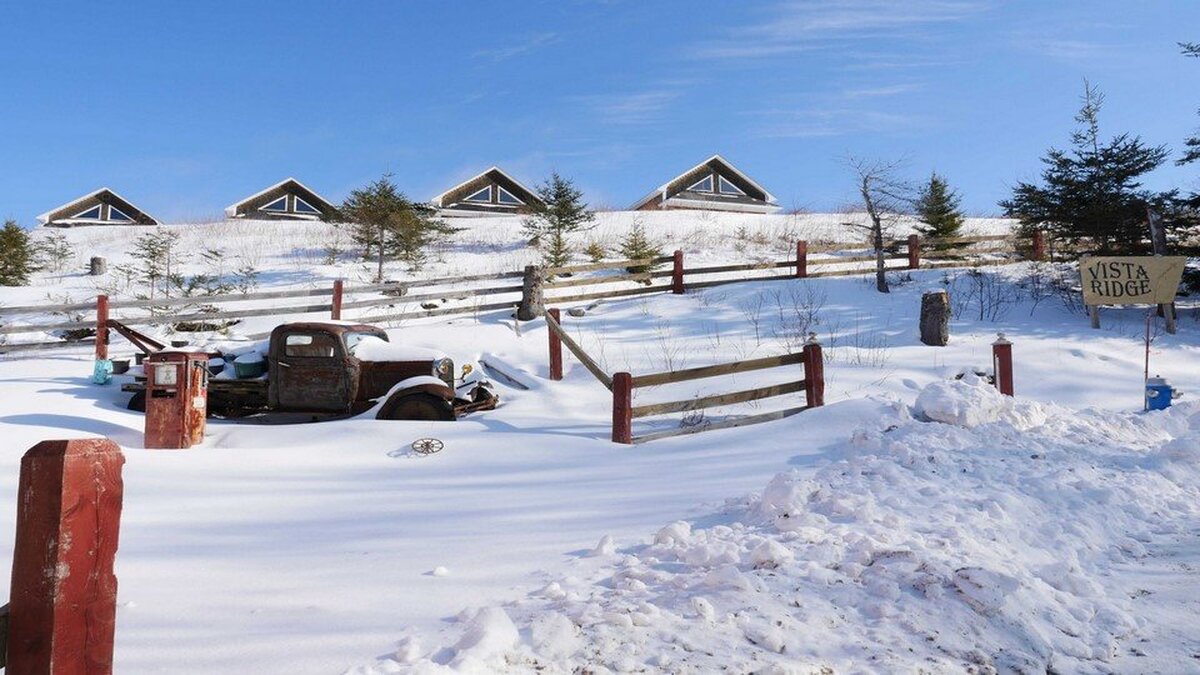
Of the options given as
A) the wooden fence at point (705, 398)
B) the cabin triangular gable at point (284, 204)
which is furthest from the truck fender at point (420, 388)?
the cabin triangular gable at point (284, 204)

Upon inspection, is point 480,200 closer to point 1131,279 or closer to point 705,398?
point 1131,279

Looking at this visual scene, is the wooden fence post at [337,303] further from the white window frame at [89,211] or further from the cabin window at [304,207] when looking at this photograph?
the white window frame at [89,211]

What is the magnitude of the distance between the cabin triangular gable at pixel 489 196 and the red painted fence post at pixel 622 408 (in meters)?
33.3

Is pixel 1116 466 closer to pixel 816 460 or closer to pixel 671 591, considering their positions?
pixel 816 460

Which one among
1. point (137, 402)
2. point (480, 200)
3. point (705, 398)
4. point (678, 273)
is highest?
point (480, 200)

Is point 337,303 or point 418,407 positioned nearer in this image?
point 418,407

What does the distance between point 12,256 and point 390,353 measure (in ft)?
67.3

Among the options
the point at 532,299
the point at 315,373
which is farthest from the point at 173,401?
the point at 532,299

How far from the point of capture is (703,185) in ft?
138

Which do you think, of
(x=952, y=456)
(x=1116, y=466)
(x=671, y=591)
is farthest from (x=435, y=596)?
(x=1116, y=466)

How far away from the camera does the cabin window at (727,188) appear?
42.4 m

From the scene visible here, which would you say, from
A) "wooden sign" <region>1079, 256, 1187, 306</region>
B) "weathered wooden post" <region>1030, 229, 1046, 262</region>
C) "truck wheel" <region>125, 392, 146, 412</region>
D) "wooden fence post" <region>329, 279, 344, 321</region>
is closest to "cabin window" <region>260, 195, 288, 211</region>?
"wooden fence post" <region>329, 279, 344, 321</region>

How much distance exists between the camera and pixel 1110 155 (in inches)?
628

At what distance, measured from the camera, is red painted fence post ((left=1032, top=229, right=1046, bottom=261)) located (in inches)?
725
